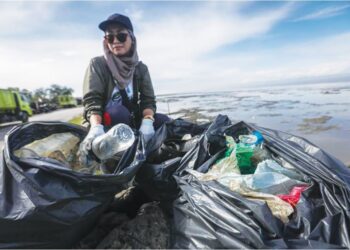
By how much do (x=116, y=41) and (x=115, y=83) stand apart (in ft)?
1.20

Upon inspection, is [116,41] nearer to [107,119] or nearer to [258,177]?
[107,119]

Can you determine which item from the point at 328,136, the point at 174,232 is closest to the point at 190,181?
the point at 174,232

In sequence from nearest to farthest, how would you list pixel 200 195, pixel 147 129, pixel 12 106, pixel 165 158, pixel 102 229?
1. pixel 200 195
2. pixel 102 229
3. pixel 165 158
4. pixel 147 129
5. pixel 12 106

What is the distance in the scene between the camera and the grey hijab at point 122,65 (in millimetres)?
2328

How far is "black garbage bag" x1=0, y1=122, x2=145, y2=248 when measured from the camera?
1.24m

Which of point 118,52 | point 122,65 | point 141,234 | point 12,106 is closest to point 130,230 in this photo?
point 141,234

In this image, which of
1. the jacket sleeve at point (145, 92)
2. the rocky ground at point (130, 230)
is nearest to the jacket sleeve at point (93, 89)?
the jacket sleeve at point (145, 92)

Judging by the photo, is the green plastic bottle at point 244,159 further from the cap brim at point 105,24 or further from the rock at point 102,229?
the cap brim at point 105,24

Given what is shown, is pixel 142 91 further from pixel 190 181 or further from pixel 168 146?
pixel 190 181

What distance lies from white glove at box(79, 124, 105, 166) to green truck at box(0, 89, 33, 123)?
14.7 m

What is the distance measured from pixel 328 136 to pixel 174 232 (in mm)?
5931

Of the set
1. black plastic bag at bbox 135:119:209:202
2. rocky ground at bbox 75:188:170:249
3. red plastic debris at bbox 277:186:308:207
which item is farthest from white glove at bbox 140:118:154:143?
red plastic debris at bbox 277:186:308:207

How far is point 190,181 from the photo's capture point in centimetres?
152

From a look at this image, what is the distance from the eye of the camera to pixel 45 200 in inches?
48.8
